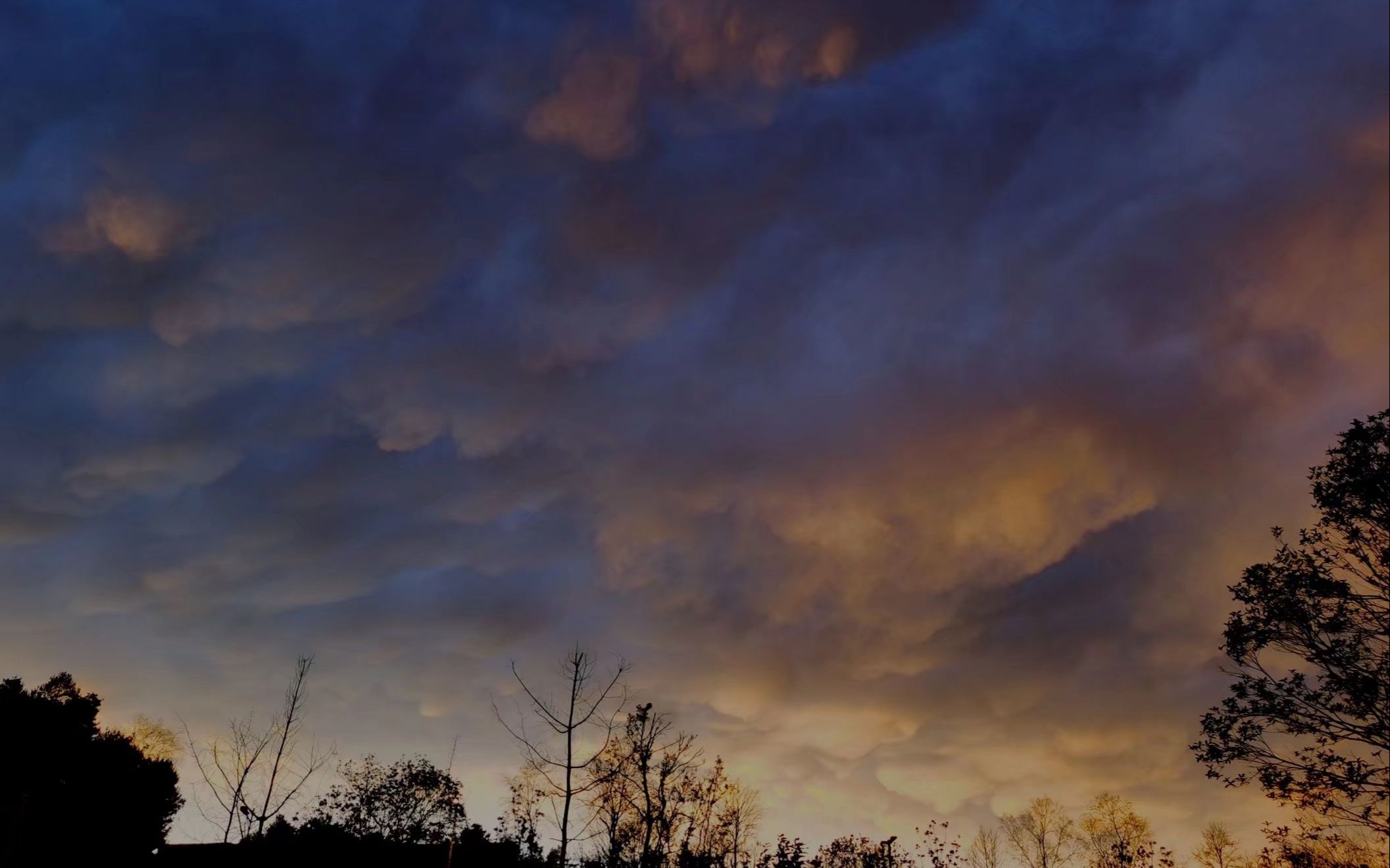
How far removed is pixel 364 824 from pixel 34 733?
67.3 ft

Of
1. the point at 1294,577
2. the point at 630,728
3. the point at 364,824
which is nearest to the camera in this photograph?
the point at 1294,577

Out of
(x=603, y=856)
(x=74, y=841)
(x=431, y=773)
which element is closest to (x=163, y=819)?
(x=74, y=841)

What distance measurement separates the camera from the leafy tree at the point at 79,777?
131ft

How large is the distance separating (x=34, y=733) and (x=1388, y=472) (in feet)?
199

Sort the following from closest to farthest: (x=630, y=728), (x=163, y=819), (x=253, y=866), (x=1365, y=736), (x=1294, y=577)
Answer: (x=1365, y=736), (x=1294, y=577), (x=630, y=728), (x=253, y=866), (x=163, y=819)

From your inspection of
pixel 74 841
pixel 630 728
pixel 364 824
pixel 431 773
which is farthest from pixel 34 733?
pixel 630 728

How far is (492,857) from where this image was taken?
149 ft

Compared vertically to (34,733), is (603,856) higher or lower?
lower

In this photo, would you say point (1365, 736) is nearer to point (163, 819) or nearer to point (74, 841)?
point (74, 841)

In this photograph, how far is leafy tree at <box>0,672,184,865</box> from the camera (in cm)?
3988

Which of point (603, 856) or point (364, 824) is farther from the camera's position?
point (364, 824)

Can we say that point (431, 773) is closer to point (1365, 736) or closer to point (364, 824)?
point (364, 824)

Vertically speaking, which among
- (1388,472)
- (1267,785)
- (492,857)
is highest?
Answer: (1388,472)

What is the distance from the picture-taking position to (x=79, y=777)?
42.6 meters
